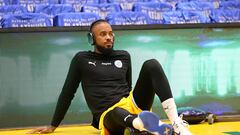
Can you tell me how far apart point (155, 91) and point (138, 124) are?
41 cm

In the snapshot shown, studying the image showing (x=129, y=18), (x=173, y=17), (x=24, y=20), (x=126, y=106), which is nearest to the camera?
(x=126, y=106)

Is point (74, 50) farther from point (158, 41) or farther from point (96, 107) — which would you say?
point (96, 107)

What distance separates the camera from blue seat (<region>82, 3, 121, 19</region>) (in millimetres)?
6039

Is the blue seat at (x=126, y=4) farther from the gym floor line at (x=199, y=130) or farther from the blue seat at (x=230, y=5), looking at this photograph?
the gym floor line at (x=199, y=130)

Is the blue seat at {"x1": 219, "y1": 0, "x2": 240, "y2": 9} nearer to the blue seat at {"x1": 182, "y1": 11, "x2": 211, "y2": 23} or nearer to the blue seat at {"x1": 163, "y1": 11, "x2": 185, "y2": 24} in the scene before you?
the blue seat at {"x1": 182, "y1": 11, "x2": 211, "y2": 23}

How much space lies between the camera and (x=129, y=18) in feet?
18.9

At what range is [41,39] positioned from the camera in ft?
14.5

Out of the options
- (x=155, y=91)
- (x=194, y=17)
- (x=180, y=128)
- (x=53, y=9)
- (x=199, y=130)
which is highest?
(x=53, y=9)

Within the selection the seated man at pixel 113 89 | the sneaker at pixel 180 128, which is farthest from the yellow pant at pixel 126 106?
the sneaker at pixel 180 128

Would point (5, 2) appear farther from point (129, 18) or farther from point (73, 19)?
point (129, 18)

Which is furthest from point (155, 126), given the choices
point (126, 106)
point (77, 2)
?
point (77, 2)

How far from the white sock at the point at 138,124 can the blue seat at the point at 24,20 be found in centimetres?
309

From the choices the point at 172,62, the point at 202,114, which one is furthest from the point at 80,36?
the point at 202,114

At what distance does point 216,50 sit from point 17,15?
93.9 inches
